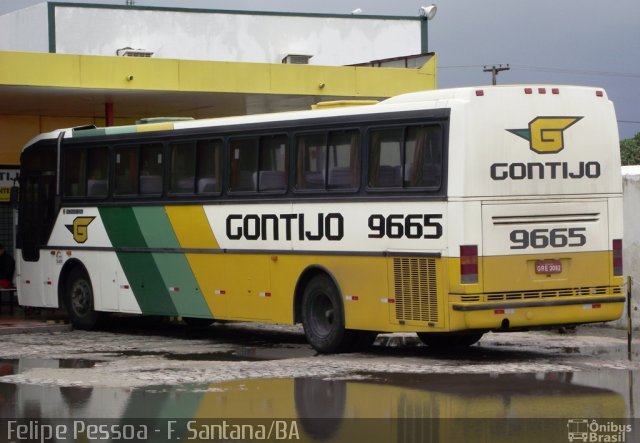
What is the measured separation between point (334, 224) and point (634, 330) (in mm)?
5885

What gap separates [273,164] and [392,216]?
8.16ft

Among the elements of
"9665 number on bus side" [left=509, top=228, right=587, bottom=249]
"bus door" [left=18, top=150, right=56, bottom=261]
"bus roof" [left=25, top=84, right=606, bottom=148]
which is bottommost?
"9665 number on bus side" [left=509, top=228, right=587, bottom=249]

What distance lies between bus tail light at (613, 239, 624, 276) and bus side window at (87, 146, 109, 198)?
8.37m

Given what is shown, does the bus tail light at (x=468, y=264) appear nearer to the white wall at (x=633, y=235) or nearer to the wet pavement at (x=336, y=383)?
the wet pavement at (x=336, y=383)

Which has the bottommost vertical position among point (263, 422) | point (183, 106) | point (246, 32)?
point (263, 422)

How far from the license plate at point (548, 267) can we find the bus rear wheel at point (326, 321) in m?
2.59

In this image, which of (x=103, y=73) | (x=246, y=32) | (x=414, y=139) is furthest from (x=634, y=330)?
(x=246, y=32)

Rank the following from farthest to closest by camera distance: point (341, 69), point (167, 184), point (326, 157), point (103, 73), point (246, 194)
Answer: point (341, 69) → point (103, 73) → point (167, 184) → point (246, 194) → point (326, 157)

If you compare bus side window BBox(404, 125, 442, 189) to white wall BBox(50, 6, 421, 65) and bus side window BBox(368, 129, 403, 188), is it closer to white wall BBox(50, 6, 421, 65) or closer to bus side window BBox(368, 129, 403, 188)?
bus side window BBox(368, 129, 403, 188)

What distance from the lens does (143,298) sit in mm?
20984

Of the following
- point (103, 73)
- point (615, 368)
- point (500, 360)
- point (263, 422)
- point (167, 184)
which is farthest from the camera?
point (103, 73)

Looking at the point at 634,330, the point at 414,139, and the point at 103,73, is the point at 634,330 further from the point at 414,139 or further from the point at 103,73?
the point at 103,73

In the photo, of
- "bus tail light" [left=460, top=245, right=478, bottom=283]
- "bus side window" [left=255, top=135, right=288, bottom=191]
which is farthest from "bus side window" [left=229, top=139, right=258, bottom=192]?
"bus tail light" [left=460, top=245, right=478, bottom=283]

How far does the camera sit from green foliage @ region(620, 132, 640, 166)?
317 ft
